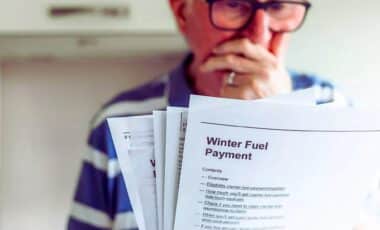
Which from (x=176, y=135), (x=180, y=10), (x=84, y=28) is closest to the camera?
(x=176, y=135)

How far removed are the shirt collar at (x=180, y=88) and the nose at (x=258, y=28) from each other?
0.57ft

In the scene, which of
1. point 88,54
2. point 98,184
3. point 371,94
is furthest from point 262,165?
point 371,94

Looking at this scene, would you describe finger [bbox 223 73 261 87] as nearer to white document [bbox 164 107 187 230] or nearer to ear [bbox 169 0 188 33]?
ear [bbox 169 0 188 33]

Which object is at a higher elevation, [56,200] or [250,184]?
[250,184]

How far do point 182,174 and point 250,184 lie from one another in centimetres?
7

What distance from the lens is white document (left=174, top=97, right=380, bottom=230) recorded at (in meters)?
0.60

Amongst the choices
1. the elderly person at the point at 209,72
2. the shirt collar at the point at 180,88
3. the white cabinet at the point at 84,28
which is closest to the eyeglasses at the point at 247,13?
the elderly person at the point at 209,72

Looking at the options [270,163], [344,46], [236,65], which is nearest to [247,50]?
[236,65]

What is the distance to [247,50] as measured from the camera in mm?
882

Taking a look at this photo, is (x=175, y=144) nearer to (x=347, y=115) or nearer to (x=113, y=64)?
(x=347, y=115)

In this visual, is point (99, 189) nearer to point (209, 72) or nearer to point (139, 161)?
point (209, 72)

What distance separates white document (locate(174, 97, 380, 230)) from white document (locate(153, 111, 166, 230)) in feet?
0.06

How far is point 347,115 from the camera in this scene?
1.97 ft

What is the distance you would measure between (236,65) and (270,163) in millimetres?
299
